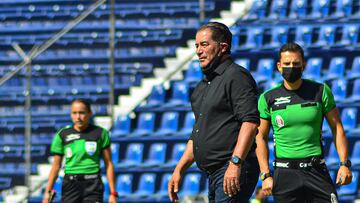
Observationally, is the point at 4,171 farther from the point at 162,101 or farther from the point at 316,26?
the point at 316,26

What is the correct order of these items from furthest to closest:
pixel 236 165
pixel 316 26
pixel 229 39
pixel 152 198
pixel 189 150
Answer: pixel 316 26 → pixel 152 198 → pixel 189 150 → pixel 229 39 → pixel 236 165

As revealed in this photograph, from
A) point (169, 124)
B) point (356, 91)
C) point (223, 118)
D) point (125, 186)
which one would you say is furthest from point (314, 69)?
point (223, 118)

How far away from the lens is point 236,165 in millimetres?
5199

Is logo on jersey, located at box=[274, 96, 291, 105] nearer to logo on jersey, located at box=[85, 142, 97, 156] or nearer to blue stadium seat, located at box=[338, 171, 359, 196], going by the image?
logo on jersey, located at box=[85, 142, 97, 156]

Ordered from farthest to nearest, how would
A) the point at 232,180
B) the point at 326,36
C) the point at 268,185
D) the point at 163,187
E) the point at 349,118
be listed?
the point at 326,36 < the point at 163,187 < the point at 349,118 < the point at 268,185 < the point at 232,180

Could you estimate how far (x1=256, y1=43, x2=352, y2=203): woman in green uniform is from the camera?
6609 millimetres

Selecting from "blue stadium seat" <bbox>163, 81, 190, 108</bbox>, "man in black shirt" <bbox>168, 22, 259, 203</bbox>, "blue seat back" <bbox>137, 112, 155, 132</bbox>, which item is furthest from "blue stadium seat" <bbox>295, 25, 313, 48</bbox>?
"man in black shirt" <bbox>168, 22, 259, 203</bbox>

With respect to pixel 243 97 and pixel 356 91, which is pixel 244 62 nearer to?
pixel 356 91

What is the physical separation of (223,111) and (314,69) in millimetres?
8610

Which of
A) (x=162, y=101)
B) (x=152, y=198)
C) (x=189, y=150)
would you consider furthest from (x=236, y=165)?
(x=162, y=101)

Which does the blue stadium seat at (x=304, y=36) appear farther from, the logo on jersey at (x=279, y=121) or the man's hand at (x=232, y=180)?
the man's hand at (x=232, y=180)

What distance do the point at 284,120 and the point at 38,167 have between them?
8623 millimetres

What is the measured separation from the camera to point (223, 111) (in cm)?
554

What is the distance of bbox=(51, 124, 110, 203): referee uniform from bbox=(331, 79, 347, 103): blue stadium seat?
16.6 ft
